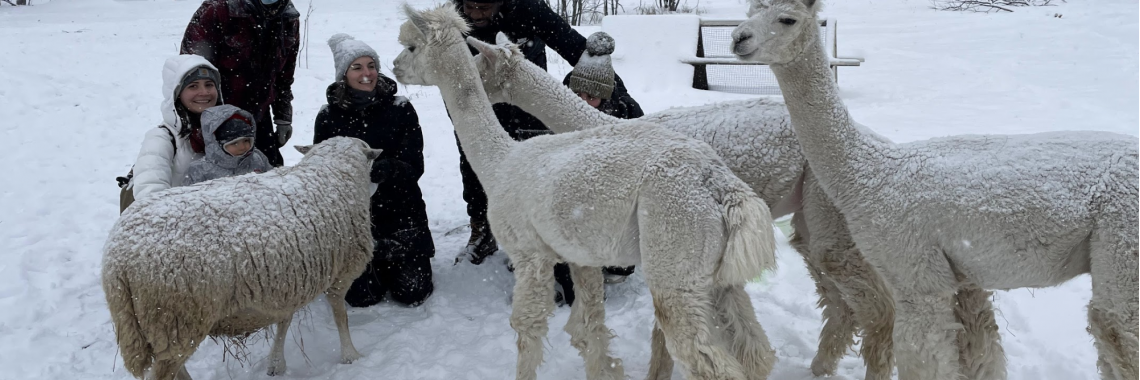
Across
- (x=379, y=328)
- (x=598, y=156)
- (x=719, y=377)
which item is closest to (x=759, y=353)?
(x=719, y=377)

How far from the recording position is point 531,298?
2.85 m

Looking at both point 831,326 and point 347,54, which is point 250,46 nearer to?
point 347,54

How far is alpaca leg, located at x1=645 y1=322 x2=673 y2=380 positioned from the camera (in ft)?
11.1

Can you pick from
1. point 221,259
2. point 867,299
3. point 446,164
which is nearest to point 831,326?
point 867,299

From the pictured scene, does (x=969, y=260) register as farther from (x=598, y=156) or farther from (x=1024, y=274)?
(x=598, y=156)

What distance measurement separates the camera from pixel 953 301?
2793 millimetres

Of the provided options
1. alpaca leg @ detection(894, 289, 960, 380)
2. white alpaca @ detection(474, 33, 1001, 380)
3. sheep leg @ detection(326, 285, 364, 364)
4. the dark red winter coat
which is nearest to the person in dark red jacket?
the dark red winter coat

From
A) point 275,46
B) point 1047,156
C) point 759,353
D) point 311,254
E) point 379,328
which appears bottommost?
point 379,328

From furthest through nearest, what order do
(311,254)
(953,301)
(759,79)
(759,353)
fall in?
(759,79), (311,254), (953,301), (759,353)

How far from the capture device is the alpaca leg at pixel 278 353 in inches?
141

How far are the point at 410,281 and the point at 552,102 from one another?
166 cm

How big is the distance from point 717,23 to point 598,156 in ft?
28.3

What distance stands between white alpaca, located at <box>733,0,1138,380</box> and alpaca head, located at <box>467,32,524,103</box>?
4.47 feet

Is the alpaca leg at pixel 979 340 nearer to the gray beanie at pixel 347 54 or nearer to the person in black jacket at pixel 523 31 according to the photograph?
the person in black jacket at pixel 523 31
